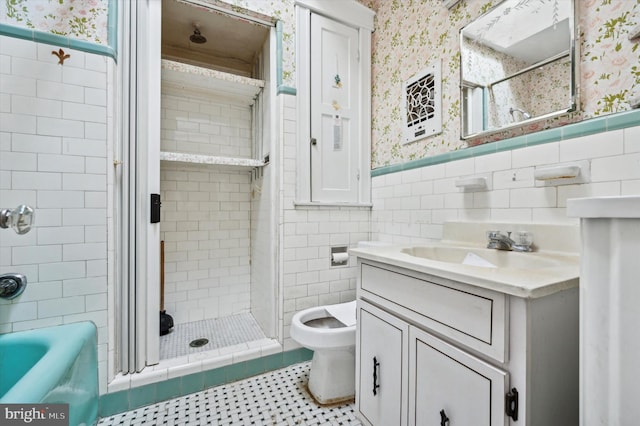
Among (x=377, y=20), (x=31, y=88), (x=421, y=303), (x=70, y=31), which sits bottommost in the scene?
(x=421, y=303)

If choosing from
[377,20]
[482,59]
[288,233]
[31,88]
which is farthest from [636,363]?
[377,20]

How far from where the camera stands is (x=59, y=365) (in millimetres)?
973

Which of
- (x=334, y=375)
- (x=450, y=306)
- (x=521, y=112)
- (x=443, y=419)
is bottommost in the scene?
(x=334, y=375)

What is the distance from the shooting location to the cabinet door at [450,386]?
72cm

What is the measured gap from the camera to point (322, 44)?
6.48ft

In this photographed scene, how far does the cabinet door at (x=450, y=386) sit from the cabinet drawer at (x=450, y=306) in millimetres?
53

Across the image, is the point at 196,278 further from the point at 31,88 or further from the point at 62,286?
the point at 31,88

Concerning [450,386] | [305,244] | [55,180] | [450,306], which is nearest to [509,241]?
[450,306]

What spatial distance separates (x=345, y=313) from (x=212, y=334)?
3.61 ft

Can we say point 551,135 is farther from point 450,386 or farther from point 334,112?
point 334,112

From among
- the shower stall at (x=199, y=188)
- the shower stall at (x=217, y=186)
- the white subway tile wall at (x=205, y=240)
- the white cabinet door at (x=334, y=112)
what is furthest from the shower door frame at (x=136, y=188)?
the white cabinet door at (x=334, y=112)

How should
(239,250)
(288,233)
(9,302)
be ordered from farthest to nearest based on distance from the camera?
(239,250) < (288,233) < (9,302)

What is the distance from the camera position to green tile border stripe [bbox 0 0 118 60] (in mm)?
1264

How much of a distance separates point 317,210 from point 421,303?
3.72 ft
